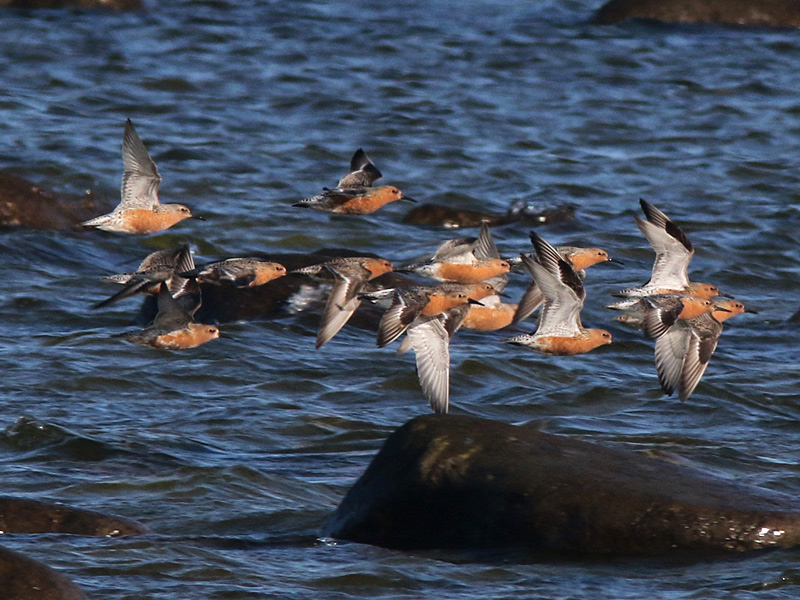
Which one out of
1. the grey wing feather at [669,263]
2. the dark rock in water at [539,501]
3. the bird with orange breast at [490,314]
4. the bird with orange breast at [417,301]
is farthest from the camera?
the bird with orange breast at [490,314]

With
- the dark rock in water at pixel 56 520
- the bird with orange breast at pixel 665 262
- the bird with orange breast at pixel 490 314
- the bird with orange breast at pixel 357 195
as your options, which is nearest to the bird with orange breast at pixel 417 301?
→ the bird with orange breast at pixel 490 314

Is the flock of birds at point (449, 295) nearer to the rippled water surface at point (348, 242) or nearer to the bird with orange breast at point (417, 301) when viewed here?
the bird with orange breast at point (417, 301)

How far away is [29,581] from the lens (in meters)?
6.70

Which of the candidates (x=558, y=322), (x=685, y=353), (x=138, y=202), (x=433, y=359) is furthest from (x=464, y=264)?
(x=138, y=202)

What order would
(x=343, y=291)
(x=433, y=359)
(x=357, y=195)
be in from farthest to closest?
(x=357, y=195), (x=343, y=291), (x=433, y=359)

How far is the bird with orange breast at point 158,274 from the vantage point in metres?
11.8

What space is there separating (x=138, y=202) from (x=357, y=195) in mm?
2197

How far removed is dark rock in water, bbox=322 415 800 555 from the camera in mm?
7891

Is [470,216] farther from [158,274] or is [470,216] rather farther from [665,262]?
[158,274]

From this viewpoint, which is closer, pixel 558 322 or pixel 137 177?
pixel 558 322

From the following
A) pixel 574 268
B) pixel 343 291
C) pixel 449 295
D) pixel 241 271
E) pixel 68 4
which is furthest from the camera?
pixel 68 4

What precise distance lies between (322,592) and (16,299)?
7.29m

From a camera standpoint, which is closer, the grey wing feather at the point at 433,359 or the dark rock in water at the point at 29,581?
the dark rock in water at the point at 29,581

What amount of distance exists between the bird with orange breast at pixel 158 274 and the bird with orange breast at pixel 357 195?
1.61 meters
